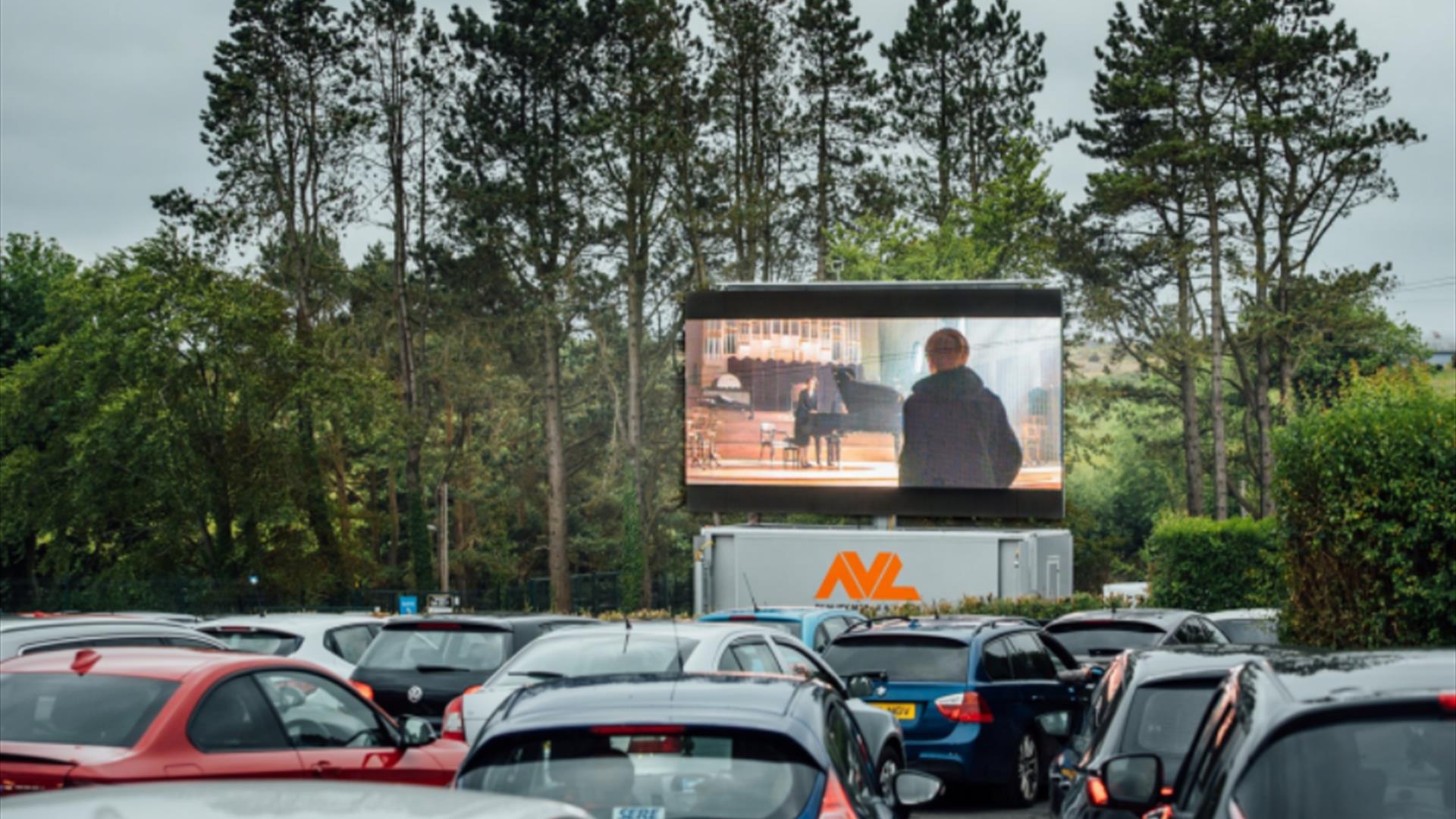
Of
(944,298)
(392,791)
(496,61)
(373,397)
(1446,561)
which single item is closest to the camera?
(392,791)

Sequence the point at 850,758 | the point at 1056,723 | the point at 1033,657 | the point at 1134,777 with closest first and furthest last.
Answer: the point at 1134,777, the point at 850,758, the point at 1056,723, the point at 1033,657

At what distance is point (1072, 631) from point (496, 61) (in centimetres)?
4699

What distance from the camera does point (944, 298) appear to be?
1743 inches

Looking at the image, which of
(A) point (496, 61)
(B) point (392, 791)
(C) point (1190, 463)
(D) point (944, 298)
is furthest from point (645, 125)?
(B) point (392, 791)

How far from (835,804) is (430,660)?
9778mm

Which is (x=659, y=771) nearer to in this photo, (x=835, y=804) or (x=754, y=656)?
(x=835, y=804)

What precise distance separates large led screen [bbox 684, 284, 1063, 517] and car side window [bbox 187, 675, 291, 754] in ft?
115

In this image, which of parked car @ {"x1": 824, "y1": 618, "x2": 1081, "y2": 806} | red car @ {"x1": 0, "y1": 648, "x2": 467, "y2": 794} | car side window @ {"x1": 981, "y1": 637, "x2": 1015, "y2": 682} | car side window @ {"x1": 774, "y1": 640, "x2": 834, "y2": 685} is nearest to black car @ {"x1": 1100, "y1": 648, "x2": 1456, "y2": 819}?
red car @ {"x1": 0, "y1": 648, "x2": 467, "y2": 794}

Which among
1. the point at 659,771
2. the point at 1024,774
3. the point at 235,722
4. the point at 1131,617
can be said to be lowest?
the point at 1024,774

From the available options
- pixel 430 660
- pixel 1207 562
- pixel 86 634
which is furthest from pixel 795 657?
pixel 1207 562

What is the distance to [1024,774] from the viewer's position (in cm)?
1515

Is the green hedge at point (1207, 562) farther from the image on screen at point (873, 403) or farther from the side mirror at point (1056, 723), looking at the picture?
the side mirror at point (1056, 723)

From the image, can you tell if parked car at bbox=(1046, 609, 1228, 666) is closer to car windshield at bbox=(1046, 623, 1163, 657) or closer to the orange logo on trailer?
car windshield at bbox=(1046, 623, 1163, 657)

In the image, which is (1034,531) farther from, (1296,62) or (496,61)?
(496,61)
